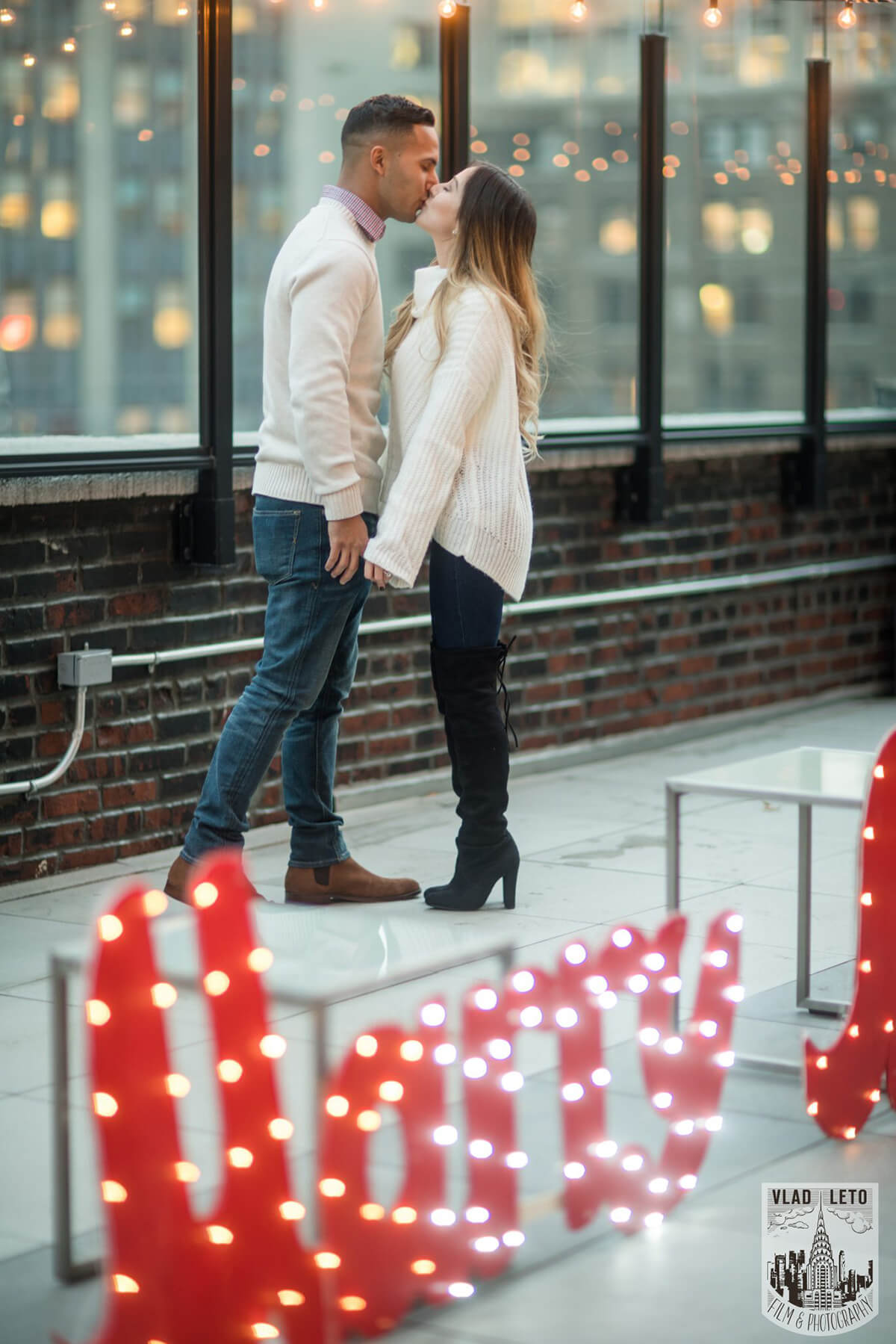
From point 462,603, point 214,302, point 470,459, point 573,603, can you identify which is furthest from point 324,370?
point 573,603

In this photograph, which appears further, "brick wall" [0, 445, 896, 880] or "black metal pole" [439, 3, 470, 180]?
"black metal pole" [439, 3, 470, 180]

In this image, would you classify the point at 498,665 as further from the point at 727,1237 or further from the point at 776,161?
the point at 776,161

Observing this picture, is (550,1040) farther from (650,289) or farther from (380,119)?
(650,289)

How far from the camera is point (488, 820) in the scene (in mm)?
4832

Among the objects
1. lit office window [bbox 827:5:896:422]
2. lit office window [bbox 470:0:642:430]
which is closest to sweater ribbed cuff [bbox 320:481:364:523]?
lit office window [bbox 470:0:642:430]

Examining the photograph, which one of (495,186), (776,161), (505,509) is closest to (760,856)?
(505,509)

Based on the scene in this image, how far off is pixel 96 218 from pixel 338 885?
6.25 feet

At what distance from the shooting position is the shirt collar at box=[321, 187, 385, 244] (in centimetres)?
471

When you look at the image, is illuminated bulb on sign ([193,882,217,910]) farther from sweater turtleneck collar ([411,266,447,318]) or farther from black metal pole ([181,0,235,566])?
black metal pole ([181,0,235,566])

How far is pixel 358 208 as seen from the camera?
4723 millimetres

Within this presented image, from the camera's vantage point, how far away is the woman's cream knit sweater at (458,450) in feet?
15.1

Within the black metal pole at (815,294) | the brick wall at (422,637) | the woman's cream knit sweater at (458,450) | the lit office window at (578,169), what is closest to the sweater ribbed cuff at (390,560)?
the woman's cream knit sweater at (458,450)

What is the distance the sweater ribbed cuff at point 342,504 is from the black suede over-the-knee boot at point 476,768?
43 centimetres

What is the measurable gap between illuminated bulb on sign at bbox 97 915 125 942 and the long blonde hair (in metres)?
2.45
